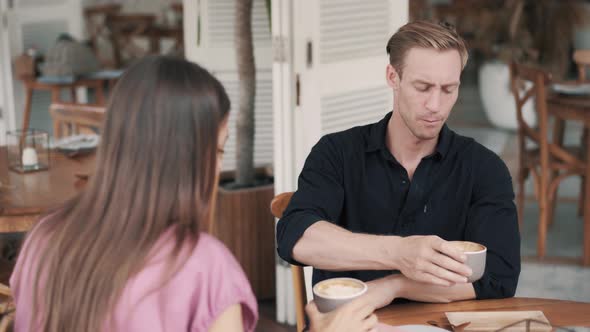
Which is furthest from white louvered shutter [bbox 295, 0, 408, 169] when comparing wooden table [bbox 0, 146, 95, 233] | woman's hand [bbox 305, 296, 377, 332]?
woman's hand [bbox 305, 296, 377, 332]

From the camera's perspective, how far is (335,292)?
1.19 m

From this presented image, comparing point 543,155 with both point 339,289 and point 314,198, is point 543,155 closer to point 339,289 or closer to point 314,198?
point 314,198

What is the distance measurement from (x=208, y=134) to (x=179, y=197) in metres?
0.09

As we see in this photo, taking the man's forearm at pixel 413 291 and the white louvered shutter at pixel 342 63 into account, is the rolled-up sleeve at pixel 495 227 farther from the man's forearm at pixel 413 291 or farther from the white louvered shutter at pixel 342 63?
the white louvered shutter at pixel 342 63

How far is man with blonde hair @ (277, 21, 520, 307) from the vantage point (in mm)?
1622

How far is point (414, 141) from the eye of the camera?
5.95ft

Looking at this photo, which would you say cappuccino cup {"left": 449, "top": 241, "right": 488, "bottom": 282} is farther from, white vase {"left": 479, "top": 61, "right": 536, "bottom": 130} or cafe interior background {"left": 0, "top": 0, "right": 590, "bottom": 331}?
white vase {"left": 479, "top": 61, "right": 536, "bottom": 130}

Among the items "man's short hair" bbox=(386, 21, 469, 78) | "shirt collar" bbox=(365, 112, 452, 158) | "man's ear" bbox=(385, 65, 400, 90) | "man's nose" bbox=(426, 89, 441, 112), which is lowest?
"shirt collar" bbox=(365, 112, 452, 158)

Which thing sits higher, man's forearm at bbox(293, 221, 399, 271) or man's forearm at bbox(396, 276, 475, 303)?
man's forearm at bbox(293, 221, 399, 271)

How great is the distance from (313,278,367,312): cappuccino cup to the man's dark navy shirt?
42 cm

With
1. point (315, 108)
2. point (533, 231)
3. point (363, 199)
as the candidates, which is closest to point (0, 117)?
point (315, 108)

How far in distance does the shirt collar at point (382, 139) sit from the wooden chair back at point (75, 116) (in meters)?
1.61

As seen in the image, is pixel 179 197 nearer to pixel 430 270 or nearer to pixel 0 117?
pixel 430 270

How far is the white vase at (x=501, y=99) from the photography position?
6.59 metres
